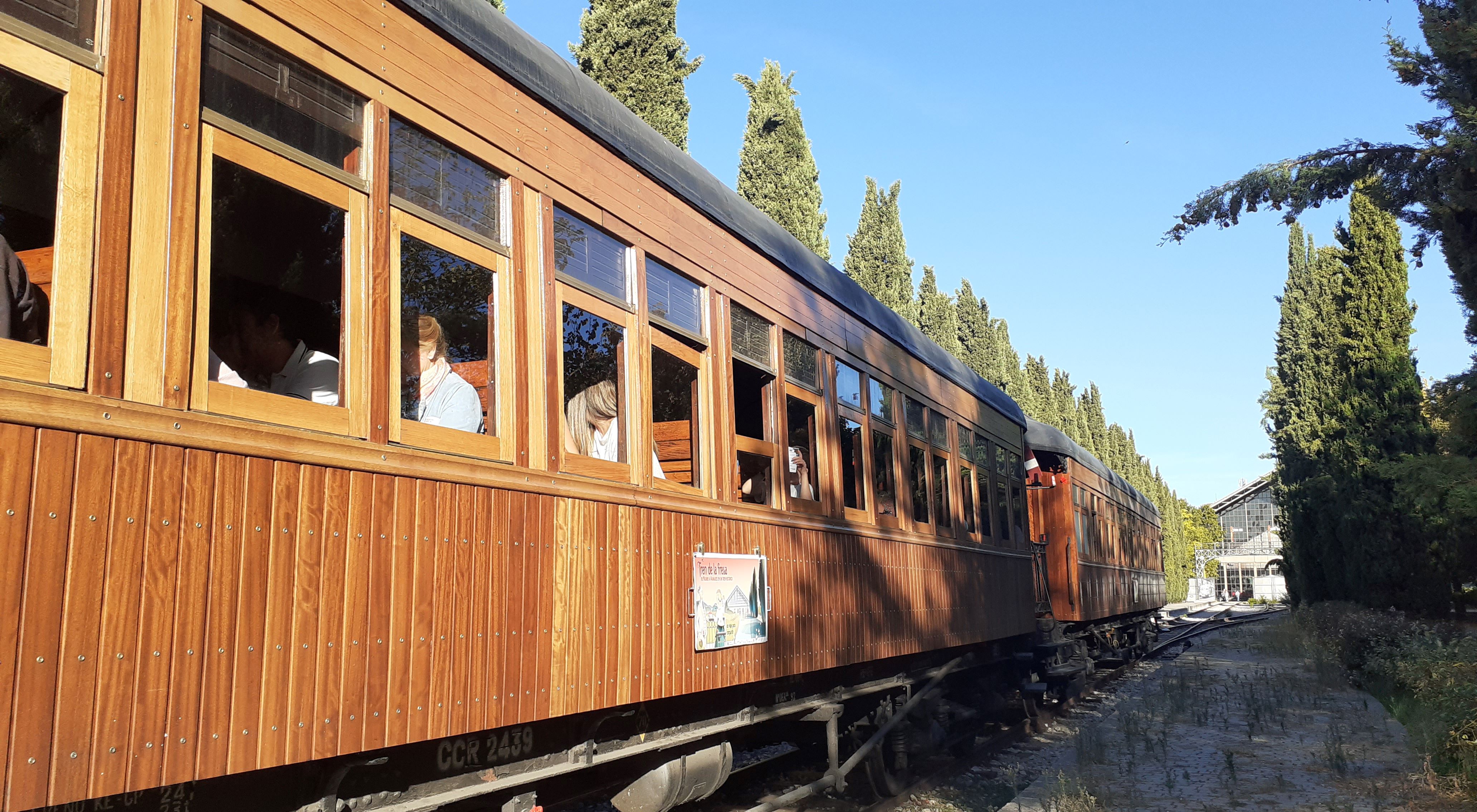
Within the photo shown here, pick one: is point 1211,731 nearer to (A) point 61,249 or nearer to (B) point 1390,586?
(B) point 1390,586

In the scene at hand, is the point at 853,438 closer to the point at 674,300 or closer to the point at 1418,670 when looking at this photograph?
the point at 674,300

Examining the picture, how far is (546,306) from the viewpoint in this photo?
3.96m

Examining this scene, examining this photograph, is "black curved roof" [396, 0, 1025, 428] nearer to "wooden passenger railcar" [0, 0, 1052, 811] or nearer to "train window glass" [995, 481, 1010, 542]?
"wooden passenger railcar" [0, 0, 1052, 811]

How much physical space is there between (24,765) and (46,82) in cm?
143

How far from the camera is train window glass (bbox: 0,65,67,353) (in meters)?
2.39

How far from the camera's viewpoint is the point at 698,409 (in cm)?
509

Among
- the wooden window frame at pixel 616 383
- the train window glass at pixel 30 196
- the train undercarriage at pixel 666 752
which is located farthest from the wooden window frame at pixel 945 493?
the train window glass at pixel 30 196

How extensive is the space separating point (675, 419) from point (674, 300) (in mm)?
538

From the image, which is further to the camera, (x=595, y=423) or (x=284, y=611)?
(x=595, y=423)

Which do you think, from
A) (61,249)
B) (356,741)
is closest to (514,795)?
(356,741)

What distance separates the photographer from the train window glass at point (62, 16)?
2.30 meters

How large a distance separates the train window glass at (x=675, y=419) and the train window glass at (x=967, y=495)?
4.47 meters

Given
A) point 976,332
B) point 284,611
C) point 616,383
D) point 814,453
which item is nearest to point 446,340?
point 616,383

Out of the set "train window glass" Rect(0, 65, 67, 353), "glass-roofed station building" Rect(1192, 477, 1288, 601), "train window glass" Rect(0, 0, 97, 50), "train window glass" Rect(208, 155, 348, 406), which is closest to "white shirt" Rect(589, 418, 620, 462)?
"train window glass" Rect(208, 155, 348, 406)
